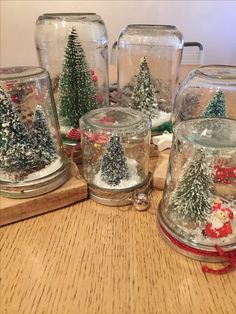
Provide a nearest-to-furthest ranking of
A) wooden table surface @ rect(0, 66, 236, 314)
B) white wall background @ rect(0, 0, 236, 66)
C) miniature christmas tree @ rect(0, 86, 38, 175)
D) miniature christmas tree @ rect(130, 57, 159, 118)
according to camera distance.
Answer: wooden table surface @ rect(0, 66, 236, 314) < miniature christmas tree @ rect(0, 86, 38, 175) < miniature christmas tree @ rect(130, 57, 159, 118) < white wall background @ rect(0, 0, 236, 66)

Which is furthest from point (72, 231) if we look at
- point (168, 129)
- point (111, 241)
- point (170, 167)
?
point (168, 129)

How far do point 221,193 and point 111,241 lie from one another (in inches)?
7.3

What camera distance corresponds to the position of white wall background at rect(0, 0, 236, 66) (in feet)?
6.61

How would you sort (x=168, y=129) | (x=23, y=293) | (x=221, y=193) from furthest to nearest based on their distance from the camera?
(x=168, y=129) < (x=221, y=193) < (x=23, y=293)

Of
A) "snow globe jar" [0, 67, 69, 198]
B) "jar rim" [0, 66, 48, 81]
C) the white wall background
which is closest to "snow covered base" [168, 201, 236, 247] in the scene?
"snow globe jar" [0, 67, 69, 198]

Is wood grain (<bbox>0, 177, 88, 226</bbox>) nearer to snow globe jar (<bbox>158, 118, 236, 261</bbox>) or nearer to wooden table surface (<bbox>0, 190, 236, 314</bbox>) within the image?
wooden table surface (<bbox>0, 190, 236, 314</bbox>)

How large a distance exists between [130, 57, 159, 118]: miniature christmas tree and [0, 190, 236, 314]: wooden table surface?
29cm

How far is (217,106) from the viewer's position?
583mm

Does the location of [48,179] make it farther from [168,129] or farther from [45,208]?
[168,129]

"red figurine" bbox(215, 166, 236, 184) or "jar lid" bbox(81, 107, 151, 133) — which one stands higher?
"jar lid" bbox(81, 107, 151, 133)

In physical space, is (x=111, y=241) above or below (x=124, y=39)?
below

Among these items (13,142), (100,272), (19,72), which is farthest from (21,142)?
(100,272)

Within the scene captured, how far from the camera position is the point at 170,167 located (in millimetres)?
475

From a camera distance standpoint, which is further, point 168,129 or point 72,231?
point 168,129
